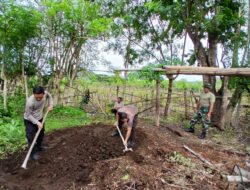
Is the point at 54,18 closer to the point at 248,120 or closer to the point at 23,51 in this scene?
the point at 23,51

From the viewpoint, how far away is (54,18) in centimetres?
978

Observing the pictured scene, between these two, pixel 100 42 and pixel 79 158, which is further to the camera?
pixel 100 42

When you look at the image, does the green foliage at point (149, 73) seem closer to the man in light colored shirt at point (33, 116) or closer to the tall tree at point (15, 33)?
the man in light colored shirt at point (33, 116)

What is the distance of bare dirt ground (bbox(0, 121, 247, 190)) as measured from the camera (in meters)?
4.78

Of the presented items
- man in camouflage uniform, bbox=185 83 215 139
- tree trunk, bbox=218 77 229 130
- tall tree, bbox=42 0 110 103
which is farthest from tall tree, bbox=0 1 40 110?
tree trunk, bbox=218 77 229 130

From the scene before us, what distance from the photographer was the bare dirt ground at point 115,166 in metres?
4.78

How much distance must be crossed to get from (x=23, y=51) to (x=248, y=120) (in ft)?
27.0

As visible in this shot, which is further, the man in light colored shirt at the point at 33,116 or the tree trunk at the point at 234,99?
the tree trunk at the point at 234,99

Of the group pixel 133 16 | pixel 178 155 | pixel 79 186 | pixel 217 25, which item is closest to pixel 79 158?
pixel 79 186

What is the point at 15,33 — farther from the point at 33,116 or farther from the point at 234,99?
the point at 234,99

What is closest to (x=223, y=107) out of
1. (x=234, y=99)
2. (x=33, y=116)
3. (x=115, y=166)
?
(x=234, y=99)

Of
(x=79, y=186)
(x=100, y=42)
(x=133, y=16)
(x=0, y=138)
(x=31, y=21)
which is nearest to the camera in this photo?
(x=79, y=186)

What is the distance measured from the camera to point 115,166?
5.03 meters

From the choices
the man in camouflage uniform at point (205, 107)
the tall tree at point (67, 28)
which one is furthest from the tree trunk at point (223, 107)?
the tall tree at point (67, 28)
